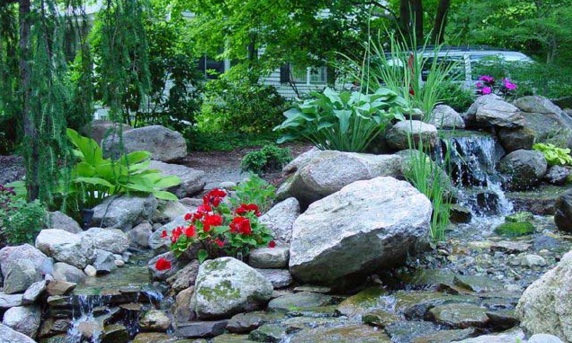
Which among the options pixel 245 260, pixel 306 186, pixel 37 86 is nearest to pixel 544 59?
pixel 306 186

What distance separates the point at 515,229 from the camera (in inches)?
255

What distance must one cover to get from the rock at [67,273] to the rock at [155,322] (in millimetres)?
869

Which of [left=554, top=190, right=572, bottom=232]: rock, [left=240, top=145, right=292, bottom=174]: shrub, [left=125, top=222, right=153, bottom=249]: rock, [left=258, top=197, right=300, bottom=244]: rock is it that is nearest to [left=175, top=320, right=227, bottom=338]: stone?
Result: [left=258, top=197, right=300, bottom=244]: rock

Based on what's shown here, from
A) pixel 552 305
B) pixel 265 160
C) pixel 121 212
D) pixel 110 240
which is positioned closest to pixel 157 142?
pixel 265 160

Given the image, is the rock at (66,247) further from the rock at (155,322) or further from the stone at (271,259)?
the stone at (271,259)

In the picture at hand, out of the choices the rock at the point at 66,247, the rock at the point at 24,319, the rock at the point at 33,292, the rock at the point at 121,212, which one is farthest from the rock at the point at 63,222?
the rock at the point at 24,319

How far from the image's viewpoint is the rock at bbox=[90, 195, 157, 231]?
696 cm

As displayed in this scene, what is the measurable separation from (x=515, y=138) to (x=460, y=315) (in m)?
4.90

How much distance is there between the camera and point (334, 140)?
6.90 meters

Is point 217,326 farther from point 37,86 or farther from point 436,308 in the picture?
point 37,86

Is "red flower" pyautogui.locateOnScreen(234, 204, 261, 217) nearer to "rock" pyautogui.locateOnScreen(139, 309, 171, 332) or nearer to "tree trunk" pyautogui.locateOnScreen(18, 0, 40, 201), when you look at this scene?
"rock" pyautogui.locateOnScreen(139, 309, 171, 332)

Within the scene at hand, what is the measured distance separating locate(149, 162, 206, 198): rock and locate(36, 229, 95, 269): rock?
8.13 feet

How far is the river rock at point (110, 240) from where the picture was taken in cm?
635

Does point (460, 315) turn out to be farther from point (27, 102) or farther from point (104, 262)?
point (27, 102)
